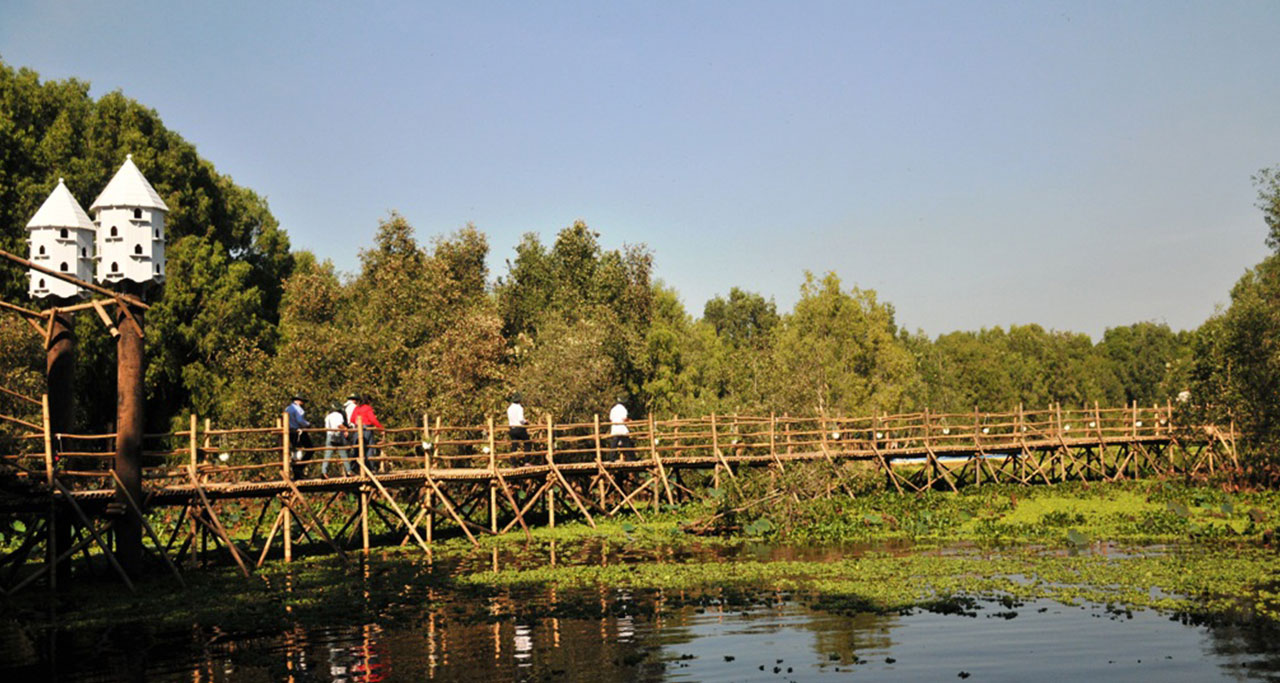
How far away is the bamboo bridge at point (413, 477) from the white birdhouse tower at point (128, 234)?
2.97 metres

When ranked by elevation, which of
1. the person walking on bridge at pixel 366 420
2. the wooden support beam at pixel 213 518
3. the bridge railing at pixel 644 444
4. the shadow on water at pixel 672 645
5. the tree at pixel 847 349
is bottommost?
the shadow on water at pixel 672 645

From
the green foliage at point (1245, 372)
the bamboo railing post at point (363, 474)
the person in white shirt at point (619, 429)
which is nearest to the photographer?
the bamboo railing post at point (363, 474)

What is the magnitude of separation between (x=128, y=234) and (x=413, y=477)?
303 inches

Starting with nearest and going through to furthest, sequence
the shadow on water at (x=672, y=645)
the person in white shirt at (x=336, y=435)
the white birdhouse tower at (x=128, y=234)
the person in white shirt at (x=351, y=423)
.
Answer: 1. the shadow on water at (x=672, y=645)
2. the white birdhouse tower at (x=128, y=234)
3. the person in white shirt at (x=336, y=435)
4. the person in white shirt at (x=351, y=423)

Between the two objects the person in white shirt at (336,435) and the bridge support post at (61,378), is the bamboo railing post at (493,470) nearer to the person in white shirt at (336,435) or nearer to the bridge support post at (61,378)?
the person in white shirt at (336,435)

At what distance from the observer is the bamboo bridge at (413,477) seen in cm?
2098

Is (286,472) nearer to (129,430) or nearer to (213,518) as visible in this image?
(213,518)

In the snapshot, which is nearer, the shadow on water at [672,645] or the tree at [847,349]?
the shadow on water at [672,645]

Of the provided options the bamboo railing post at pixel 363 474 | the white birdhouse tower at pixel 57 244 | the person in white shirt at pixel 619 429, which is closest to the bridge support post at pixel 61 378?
the white birdhouse tower at pixel 57 244

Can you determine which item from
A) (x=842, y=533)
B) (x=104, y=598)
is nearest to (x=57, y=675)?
(x=104, y=598)

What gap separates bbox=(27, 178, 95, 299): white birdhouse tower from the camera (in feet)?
73.4

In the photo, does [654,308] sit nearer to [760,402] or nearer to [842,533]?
[760,402]

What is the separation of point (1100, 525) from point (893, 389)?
30301 mm

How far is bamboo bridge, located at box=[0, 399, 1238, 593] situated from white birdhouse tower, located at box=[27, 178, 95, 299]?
295cm
